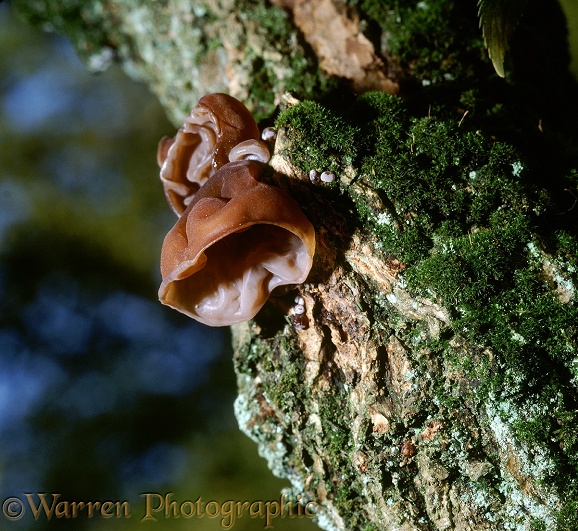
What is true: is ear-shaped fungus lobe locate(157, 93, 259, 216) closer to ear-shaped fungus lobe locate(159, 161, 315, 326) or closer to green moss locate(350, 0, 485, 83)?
ear-shaped fungus lobe locate(159, 161, 315, 326)

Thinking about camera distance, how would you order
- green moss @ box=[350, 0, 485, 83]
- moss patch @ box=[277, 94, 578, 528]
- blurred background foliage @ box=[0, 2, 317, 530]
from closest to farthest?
1. moss patch @ box=[277, 94, 578, 528]
2. green moss @ box=[350, 0, 485, 83]
3. blurred background foliage @ box=[0, 2, 317, 530]

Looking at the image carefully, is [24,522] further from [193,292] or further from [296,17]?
[296,17]

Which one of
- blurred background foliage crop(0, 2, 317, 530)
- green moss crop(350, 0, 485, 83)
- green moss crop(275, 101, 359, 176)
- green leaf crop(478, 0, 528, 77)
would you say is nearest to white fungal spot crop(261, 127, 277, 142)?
green moss crop(275, 101, 359, 176)

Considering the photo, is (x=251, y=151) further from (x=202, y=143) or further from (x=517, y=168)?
(x=517, y=168)

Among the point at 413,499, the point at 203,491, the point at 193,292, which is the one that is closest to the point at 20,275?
the point at 203,491

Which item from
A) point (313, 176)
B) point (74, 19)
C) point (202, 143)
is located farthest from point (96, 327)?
point (313, 176)

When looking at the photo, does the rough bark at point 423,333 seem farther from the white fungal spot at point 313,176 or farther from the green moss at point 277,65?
the green moss at point 277,65

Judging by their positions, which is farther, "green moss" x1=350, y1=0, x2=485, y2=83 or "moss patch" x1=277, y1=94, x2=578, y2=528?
"green moss" x1=350, y1=0, x2=485, y2=83
